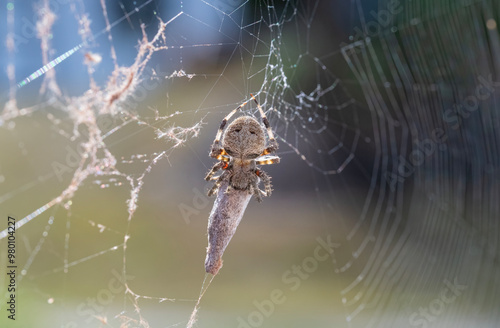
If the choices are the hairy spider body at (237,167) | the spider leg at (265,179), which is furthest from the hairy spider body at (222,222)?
the spider leg at (265,179)

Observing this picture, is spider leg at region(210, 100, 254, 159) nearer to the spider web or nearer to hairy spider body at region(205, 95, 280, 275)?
hairy spider body at region(205, 95, 280, 275)

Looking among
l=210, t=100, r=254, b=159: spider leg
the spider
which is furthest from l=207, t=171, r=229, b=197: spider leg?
l=210, t=100, r=254, b=159: spider leg

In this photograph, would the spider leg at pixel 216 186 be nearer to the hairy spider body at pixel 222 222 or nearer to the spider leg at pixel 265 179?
the hairy spider body at pixel 222 222

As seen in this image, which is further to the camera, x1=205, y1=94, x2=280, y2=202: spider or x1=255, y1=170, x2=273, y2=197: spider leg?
x1=255, y1=170, x2=273, y2=197: spider leg

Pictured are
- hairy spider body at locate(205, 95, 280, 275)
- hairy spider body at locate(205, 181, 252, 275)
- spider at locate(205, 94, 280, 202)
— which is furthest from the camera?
spider at locate(205, 94, 280, 202)

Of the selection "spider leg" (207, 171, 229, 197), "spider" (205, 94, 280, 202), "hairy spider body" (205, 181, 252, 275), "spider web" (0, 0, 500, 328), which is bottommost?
"hairy spider body" (205, 181, 252, 275)

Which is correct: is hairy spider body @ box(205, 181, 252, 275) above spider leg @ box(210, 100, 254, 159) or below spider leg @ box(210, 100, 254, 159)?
below

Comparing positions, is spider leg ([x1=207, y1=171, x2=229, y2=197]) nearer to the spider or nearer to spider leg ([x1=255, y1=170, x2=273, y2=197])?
the spider

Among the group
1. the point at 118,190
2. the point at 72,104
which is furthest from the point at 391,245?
the point at 72,104

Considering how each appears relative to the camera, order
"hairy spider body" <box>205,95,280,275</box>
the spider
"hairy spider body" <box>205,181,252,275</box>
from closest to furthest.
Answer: "hairy spider body" <box>205,181,252,275</box> → "hairy spider body" <box>205,95,280,275</box> → the spider
